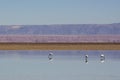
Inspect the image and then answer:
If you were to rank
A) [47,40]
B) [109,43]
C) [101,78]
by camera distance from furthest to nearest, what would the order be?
[101,78] < [47,40] < [109,43]

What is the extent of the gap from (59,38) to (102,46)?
2.12 meters

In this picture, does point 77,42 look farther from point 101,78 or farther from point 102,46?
point 101,78

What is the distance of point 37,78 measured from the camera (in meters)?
17.2

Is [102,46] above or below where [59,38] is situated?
below

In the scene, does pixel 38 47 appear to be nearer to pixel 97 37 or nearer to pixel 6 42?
pixel 6 42

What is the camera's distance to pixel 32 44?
14.2 meters

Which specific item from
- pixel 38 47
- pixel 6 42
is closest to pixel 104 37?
pixel 38 47

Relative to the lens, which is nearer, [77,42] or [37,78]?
[77,42]

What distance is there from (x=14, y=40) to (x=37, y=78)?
2996 millimetres

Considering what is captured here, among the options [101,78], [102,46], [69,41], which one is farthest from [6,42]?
[101,78]

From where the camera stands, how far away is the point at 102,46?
13789mm

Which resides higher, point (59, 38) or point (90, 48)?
point (59, 38)

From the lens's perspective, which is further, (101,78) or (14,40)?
(101,78)

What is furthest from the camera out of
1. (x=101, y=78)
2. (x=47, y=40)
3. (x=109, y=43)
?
(x=101, y=78)
